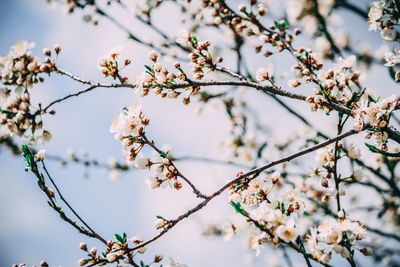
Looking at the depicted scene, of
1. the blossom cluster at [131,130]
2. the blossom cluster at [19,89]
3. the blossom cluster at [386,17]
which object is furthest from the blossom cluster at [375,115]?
the blossom cluster at [19,89]

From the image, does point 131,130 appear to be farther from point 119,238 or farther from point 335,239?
point 335,239

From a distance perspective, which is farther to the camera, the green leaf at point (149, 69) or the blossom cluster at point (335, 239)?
the green leaf at point (149, 69)

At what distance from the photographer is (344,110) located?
7.48ft

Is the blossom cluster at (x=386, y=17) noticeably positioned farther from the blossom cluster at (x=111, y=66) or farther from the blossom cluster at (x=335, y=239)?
the blossom cluster at (x=111, y=66)

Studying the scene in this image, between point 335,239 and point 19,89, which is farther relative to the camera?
point 19,89

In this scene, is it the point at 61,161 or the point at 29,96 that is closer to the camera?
the point at 29,96

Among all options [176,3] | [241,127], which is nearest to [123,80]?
[176,3]

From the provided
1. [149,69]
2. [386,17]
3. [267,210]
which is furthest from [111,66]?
[386,17]

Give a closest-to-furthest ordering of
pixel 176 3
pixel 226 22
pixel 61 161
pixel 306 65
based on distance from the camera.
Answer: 1. pixel 306 65
2. pixel 226 22
3. pixel 176 3
4. pixel 61 161

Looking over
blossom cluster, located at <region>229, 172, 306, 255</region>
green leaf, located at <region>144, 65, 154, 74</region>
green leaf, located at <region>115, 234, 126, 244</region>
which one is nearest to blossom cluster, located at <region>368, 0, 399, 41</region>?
blossom cluster, located at <region>229, 172, 306, 255</region>

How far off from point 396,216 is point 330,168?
14.8 feet

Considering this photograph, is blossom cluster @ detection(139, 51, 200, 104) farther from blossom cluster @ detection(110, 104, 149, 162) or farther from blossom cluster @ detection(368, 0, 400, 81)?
blossom cluster @ detection(368, 0, 400, 81)

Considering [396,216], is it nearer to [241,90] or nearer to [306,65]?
[241,90]

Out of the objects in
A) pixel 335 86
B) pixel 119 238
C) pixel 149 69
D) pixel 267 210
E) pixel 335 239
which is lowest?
pixel 335 239
